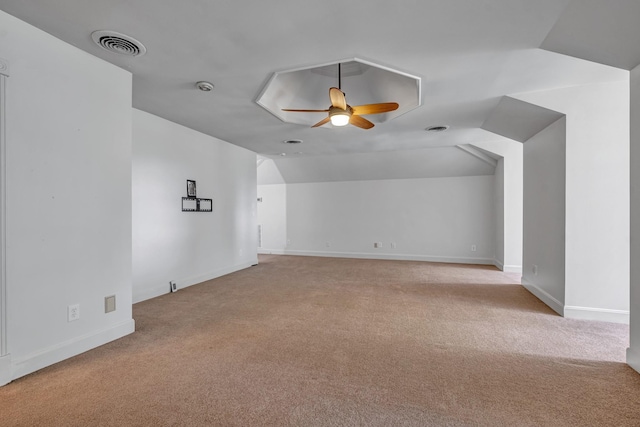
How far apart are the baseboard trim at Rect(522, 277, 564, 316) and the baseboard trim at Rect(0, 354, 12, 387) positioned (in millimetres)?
4877

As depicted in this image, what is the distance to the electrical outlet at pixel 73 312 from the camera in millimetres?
2355

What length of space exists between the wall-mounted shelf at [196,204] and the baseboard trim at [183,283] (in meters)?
1.07

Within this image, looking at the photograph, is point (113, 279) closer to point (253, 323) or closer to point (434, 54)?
point (253, 323)

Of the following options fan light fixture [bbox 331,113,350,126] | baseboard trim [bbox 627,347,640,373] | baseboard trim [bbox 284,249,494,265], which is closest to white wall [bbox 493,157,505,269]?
baseboard trim [bbox 284,249,494,265]

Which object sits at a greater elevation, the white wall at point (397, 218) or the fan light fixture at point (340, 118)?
the fan light fixture at point (340, 118)

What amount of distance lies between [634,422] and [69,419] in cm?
309

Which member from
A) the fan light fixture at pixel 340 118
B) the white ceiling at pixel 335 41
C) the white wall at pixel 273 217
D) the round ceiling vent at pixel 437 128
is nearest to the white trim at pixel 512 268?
the round ceiling vent at pixel 437 128

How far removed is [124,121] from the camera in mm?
2803

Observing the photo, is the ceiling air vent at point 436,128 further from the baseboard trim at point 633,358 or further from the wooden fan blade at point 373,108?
the baseboard trim at point 633,358

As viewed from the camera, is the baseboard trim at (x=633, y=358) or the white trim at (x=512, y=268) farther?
the white trim at (x=512, y=268)

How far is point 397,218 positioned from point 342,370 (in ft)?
18.8

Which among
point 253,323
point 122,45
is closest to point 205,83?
point 122,45

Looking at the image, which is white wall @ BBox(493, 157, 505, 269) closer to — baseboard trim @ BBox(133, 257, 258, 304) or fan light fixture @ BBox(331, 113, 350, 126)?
fan light fixture @ BBox(331, 113, 350, 126)

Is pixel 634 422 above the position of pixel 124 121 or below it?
below
